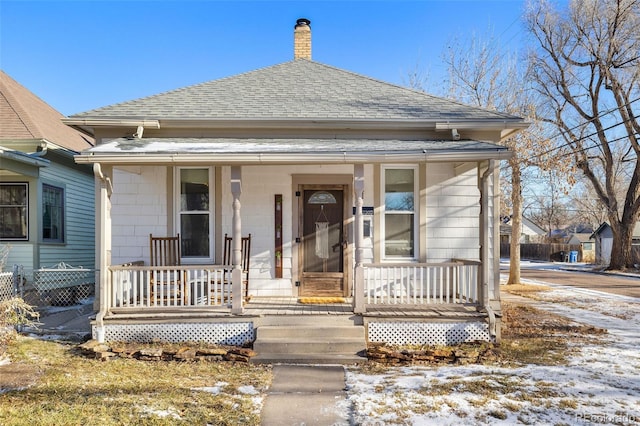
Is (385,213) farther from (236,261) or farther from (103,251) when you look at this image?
(103,251)

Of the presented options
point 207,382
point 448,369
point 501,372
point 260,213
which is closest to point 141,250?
point 260,213

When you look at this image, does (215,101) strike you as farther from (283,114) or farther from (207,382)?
(207,382)

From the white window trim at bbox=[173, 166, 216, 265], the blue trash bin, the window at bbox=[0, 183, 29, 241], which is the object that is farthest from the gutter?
the blue trash bin

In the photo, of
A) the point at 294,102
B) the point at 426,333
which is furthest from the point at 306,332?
the point at 294,102

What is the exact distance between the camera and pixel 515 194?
13.5 m

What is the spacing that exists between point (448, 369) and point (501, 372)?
0.62 metres

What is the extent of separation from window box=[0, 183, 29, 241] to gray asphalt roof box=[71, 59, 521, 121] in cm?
364

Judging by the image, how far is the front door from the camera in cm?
718

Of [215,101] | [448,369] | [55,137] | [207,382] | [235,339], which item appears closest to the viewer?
[207,382]

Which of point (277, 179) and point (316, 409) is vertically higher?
point (277, 179)

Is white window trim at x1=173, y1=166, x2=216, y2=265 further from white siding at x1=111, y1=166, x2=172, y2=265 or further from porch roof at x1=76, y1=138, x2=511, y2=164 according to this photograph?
porch roof at x1=76, y1=138, x2=511, y2=164

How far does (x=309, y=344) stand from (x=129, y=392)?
2.30 metres

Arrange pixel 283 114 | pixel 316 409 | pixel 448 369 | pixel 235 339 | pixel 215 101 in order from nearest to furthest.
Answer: pixel 316 409
pixel 448 369
pixel 235 339
pixel 283 114
pixel 215 101

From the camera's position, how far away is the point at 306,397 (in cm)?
426
